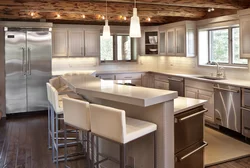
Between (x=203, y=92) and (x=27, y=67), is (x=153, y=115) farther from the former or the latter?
(x=27, y=67)

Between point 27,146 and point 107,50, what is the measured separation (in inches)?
166

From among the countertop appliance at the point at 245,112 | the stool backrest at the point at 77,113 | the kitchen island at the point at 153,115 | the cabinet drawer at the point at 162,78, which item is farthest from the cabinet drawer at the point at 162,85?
the stool backrest at the point at 77,113

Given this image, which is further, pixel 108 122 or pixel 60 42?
pixel 60 42

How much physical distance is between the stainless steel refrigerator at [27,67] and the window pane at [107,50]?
5.35 feet

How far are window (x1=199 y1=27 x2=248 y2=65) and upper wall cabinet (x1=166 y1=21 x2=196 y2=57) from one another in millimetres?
218

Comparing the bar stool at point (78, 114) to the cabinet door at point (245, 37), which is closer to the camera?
the bar stool at point (78, 114)

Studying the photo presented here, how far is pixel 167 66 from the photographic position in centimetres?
835

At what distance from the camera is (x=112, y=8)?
6.00m

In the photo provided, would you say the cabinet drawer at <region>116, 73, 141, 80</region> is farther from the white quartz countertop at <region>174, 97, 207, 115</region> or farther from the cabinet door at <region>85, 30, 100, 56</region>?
the white quartz countertop at <region>174, 97, 207, 115</region>

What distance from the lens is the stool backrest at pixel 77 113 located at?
272 centimetres

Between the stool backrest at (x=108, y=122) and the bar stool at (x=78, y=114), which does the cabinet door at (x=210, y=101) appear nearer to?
the bar stool at (x=78, y=114)

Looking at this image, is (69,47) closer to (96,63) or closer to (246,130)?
(96,63)

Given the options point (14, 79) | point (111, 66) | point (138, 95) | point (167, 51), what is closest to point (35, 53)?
point (14, 79)

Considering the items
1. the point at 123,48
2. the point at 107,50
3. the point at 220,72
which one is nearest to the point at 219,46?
the point at 220,72
